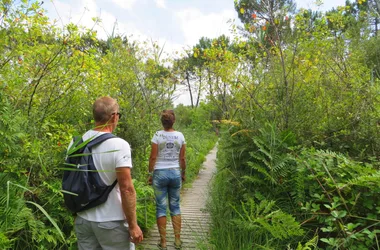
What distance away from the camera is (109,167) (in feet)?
7.61

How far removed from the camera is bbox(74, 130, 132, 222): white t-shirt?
7.56 ft

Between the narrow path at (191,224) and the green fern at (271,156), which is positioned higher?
the green fern at (271,156)

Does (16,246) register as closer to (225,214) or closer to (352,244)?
(225,214)

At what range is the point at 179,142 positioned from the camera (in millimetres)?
4398

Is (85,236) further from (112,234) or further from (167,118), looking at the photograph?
(167,118)

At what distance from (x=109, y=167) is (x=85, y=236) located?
59 cm

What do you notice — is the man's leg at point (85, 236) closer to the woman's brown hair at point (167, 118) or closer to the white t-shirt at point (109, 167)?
the white t-shirt at point (109, 167)

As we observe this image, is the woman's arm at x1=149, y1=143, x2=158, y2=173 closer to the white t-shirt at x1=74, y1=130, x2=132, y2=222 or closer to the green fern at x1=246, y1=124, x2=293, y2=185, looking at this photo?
the green fern at x1=246, y1=124, x2=293, y2=185

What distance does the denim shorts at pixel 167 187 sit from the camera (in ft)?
13.7

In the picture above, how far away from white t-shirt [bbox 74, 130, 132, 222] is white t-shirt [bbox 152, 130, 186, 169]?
1911mm

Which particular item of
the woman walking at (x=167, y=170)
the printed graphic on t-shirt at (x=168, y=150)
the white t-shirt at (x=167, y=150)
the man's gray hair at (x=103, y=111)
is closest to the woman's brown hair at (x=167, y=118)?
the woman walking at (x=167, y=170)

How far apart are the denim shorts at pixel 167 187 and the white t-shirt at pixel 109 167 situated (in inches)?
71.9

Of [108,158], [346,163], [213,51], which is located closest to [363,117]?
[346,163]

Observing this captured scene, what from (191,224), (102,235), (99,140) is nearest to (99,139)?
(99,140)
